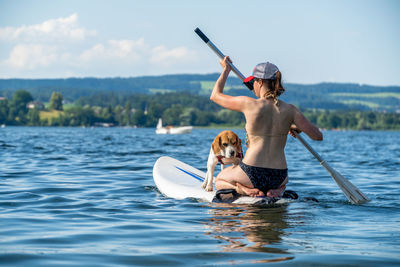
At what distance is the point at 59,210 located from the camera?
7910mm

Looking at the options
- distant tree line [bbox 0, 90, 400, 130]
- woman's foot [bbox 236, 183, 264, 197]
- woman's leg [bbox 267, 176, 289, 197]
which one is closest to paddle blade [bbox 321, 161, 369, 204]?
woman's leg [bbox 267, 176, 289, 197]

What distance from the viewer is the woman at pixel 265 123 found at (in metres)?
7.39

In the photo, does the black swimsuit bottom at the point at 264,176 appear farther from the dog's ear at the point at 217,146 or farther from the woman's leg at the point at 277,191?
the dog's ear at the point at 217,146

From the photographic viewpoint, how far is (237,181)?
8117 mm

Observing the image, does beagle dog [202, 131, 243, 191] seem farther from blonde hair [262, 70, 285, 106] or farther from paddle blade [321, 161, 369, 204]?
paddle blade [321, 161, 369, 204]

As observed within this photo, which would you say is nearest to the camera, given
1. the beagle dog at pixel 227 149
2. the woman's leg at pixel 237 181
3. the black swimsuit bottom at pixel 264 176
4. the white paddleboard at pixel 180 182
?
the black swimsuit bottom at pixel 264 176

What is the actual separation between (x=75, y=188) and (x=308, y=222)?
18.0 ft

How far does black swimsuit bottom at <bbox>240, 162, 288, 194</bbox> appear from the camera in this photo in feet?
25.3

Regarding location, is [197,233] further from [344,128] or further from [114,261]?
[344,128]

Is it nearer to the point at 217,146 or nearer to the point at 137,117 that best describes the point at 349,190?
the point at 217,146

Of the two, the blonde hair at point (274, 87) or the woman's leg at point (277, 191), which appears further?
the woman's leg at point (277, 191)

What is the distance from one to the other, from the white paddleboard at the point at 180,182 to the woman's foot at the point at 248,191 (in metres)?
0.07

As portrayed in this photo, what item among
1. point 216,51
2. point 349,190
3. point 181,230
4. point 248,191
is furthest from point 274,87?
point 349,190

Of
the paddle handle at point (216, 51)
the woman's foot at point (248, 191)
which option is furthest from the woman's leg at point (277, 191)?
the paddle handle at point (216, 51)
